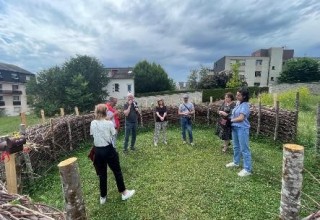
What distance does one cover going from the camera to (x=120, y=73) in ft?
148

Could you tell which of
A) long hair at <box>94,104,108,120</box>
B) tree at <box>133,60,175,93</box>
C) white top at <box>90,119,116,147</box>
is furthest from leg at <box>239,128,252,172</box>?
tree at <box>133,60,175,93</box>

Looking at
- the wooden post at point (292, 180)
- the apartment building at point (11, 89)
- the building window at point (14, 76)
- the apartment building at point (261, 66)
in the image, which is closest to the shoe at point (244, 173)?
the wooden post at point (292, 180)

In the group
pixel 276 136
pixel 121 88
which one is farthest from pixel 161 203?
pixel 121 88

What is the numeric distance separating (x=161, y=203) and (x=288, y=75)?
135 feet

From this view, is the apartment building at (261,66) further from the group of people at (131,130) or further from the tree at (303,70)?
the group of people at (131,130)

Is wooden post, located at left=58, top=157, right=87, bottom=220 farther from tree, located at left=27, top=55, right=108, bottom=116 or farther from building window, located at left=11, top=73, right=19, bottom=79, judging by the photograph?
building window, located at left=11, top=73, right=19, bottom=79

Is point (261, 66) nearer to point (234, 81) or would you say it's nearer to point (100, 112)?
point (234, 81)

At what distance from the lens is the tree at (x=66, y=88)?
110ft

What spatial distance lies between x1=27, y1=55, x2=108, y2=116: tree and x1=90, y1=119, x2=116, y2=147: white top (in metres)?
29.9

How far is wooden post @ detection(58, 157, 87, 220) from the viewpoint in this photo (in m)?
2.52

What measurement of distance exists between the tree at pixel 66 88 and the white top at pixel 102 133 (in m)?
29.9

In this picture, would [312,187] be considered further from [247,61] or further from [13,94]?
[13,94]

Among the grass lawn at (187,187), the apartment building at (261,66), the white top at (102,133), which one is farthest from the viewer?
the apartment building at (261,66)

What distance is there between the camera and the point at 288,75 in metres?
40.0
